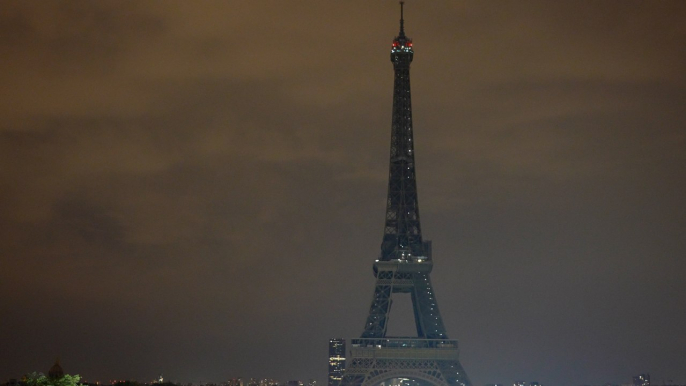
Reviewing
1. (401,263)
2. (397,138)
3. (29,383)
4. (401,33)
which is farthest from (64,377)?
(401,33)

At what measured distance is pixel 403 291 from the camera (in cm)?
16688

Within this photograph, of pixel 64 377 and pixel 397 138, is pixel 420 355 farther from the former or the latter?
pixel 64 377

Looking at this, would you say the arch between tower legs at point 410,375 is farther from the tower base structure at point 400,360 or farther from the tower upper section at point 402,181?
the tower upper section at point 402,181

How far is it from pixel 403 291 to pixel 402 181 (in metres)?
19.8

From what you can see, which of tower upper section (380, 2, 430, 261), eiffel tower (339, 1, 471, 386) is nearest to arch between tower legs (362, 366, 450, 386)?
eiffel tower (339, 1, 471, 386)

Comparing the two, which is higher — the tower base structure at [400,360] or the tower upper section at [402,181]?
the tower upper section at [402,181]

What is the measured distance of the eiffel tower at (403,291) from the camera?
6073 inches

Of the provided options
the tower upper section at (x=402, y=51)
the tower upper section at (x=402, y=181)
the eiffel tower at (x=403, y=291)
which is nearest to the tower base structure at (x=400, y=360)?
the eiffel tower at (x=403, y=291)

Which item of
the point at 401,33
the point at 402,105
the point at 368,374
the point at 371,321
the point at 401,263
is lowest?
the point at 368,374

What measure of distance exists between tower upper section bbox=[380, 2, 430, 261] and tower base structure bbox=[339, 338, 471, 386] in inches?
642

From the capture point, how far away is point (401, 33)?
173 metres

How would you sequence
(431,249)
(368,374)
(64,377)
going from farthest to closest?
(431,249), (368,374), (64,377)

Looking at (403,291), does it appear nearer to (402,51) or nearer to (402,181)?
(402,181)

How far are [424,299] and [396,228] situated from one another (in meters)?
14.0
